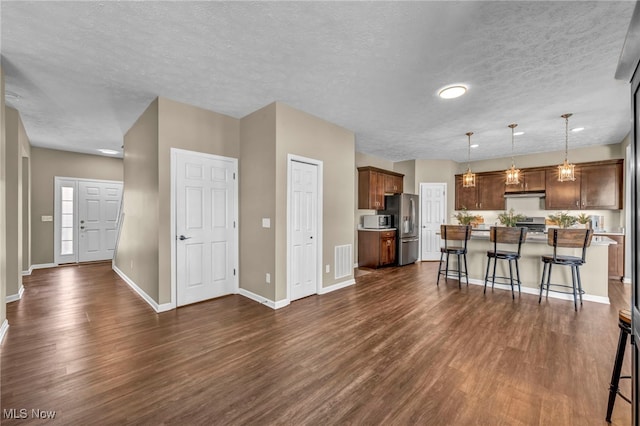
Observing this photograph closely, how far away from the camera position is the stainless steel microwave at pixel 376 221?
643 centimetres

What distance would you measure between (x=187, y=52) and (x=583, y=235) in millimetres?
5194

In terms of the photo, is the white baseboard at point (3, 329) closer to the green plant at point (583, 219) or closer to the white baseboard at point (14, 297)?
the white baseboard at point (14, 297)

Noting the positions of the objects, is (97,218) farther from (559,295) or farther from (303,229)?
(559,295)

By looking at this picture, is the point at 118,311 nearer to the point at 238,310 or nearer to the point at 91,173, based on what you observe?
the point at 238,310

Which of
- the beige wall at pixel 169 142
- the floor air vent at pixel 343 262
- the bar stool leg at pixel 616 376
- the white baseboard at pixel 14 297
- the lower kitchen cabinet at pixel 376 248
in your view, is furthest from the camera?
the lower kitchen cabinet at pixel 376 248

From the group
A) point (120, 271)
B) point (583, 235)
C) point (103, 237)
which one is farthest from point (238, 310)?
point (103, 237)

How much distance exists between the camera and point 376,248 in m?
6.23

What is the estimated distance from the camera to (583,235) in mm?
3686

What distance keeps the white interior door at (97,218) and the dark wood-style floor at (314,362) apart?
3.26 metres

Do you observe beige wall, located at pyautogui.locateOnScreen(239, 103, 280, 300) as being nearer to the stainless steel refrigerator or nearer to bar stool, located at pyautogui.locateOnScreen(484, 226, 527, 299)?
bar stool, located at pyautogui.locateOnScreen(484, 226, 527, 299)

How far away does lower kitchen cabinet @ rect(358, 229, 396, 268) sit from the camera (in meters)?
6.23

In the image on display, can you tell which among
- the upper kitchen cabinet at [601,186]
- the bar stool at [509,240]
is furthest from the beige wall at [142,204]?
the upper kitchen cabinet at [601,186]

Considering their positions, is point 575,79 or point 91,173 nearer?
point 575,79

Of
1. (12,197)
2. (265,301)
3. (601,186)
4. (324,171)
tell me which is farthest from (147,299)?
(601,186)
